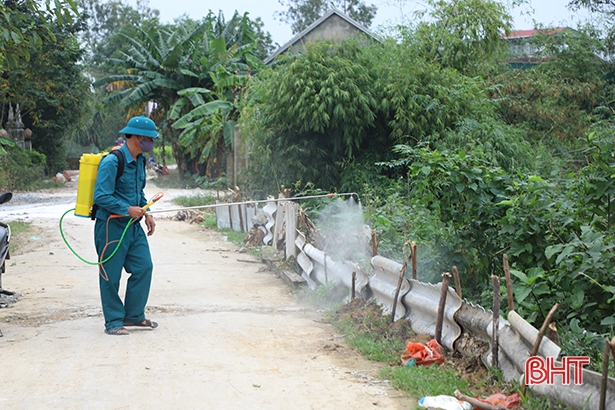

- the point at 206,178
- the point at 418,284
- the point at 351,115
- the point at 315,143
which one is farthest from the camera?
the point at 206,178

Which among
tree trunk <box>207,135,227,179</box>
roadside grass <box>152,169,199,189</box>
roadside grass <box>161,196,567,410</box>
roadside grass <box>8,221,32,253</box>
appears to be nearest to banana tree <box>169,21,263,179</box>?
tree trunk <box>207,135,227,179</box>

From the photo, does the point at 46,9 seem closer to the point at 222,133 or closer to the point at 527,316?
the point at 527,316

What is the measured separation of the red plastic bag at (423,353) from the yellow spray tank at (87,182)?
10.7 ft

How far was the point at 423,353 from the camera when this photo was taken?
210 inches

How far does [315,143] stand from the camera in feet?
46.1

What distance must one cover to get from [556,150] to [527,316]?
14.7 meters

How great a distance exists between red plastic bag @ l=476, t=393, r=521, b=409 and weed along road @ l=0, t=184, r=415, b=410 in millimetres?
521

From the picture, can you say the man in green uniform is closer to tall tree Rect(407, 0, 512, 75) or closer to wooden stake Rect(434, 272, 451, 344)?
wooden stake Rect(434, 272, 451, 344)

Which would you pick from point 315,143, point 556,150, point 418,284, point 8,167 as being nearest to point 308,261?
point 418,284

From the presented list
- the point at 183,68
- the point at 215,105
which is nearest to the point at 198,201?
the point at 215,105

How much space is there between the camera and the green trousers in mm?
6512

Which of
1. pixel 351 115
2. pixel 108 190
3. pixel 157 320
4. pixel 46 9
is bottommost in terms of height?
pixel 157 320

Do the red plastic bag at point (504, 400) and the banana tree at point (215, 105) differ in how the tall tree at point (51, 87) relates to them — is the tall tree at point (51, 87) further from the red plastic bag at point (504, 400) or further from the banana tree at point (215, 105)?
the red plastic bag at point (504, 400)

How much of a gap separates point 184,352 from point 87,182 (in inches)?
76.5
